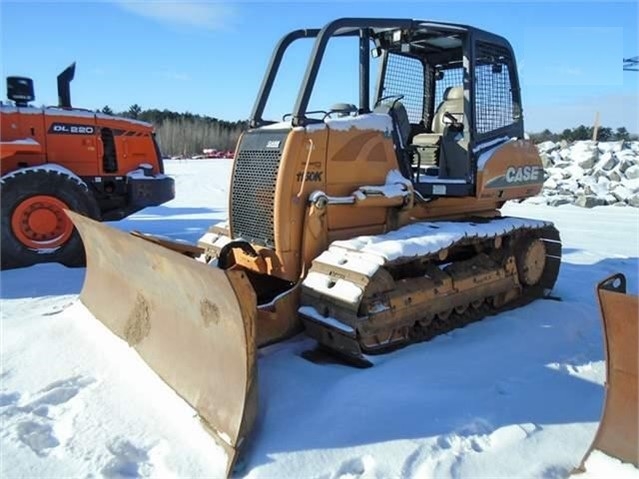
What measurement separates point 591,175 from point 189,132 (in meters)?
43.0

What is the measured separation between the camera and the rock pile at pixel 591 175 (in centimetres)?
1538

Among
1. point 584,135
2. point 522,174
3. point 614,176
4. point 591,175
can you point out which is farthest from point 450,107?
point 584,135

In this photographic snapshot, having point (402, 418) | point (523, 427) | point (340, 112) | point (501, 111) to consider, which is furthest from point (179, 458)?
point (501, 111)

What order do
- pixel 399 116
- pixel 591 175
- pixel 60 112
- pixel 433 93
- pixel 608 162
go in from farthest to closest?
pixel 608 162 < pixel 591 175 < pixel 60 112 < pixel 433 93 < pixel 399 116

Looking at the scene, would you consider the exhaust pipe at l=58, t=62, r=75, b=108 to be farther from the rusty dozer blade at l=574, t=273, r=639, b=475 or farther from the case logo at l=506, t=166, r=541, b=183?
the rusty dozer blade at l=574, t=273, r=639, b=475

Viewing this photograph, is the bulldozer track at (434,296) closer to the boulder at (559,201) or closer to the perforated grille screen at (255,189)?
the perforated grille screen at (255,189)

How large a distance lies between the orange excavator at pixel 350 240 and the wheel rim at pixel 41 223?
230cm

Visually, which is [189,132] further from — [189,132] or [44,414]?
[44,414]

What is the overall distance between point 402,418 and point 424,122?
4011 mm

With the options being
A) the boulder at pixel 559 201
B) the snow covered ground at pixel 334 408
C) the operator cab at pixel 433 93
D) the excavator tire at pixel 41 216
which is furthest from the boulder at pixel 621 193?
the excavator tire at pixel 41 216

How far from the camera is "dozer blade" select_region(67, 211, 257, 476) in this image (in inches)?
120

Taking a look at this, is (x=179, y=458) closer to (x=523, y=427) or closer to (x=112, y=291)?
(x=523, y=427)

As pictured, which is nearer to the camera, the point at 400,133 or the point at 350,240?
the point at 350,240

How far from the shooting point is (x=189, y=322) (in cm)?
366
